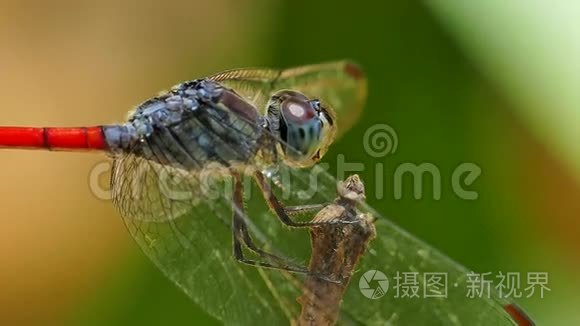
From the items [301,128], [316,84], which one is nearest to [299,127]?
[301,128]

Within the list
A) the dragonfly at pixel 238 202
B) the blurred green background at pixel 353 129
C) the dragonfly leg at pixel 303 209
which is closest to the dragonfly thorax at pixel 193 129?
the dragonfly at pixel 238 202

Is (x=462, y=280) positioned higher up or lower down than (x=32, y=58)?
lower down

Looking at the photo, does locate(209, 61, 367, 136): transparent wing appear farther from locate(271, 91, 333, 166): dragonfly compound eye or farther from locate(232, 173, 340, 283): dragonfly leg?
locate(232, 173, 340, 283): dragonfly leg

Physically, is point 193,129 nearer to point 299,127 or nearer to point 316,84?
point 299,127

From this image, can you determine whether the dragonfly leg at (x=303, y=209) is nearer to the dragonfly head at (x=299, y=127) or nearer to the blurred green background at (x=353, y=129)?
the dragonfly head at (x=299, y=127)

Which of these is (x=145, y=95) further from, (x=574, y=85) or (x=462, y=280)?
(x=462, y=280)

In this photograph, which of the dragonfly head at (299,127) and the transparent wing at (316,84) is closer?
the dragonfly head at (299,127)

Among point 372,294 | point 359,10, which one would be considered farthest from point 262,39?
point 372,294

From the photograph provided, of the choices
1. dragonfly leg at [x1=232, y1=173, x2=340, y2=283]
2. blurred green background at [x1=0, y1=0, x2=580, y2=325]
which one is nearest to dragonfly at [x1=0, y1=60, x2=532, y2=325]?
dragonfly leg at [x1=232, y1=173, x2=340, y2=283]
